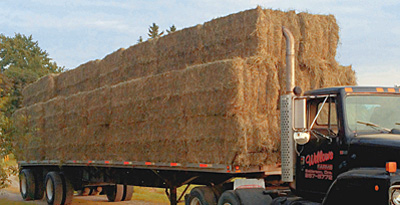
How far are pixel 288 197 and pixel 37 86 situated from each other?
12.8m

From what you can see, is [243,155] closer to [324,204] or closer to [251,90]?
[251,90]

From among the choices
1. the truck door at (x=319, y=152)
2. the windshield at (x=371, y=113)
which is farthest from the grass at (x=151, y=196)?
the windshield at (x=371, y=113)

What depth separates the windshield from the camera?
23.1 ft

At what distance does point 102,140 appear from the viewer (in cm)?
1288

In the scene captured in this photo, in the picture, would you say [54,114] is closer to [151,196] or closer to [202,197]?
[151,196]

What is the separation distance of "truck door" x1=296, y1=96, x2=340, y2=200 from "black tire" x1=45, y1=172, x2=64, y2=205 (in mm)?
9740

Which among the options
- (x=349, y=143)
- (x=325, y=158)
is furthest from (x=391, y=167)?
(x=325, y=158)

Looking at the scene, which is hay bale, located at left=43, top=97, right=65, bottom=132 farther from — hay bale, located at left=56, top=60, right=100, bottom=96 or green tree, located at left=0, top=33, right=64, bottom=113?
green tree, located at left=0, top=33, right=64, bottom=113

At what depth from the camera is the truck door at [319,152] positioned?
23.6 feet

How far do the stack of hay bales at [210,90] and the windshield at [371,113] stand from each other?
1.79 m

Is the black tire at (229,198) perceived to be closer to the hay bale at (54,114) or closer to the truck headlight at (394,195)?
the truck headlight at (394,195)

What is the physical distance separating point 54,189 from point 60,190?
0.18m

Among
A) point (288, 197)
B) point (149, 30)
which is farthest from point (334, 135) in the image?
point (149, 30)

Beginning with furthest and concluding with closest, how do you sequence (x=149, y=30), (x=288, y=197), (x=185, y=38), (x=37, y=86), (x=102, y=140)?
(x=149, y=30) < (x=37, y=86) < (x=102, y=140) < (x=185, y=38) < (x=288, y=197)
